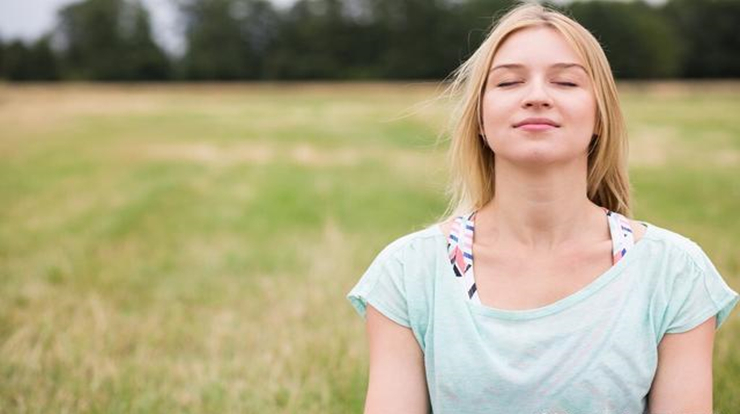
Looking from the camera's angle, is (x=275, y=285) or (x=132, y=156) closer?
(x=275, y=285)

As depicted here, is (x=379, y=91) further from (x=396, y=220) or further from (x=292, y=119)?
(x=396, y=220)

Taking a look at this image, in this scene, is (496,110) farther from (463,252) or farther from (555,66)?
(463,252)

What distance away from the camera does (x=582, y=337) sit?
7.32 ft

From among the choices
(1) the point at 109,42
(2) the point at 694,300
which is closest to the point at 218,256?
(2) the point at 694,300

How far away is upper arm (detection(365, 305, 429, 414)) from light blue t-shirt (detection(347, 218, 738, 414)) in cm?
11

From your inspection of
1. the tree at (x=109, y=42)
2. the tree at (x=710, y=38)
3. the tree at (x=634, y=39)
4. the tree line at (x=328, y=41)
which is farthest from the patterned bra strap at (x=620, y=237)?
the tree at (x=710, y=38)

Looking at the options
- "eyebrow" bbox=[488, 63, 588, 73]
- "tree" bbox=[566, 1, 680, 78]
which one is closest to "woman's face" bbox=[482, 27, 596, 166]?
"eyebrow" bbox=[488, 63, 588, 73]

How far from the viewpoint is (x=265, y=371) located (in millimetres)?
4422

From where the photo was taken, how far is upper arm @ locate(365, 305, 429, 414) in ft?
7.88

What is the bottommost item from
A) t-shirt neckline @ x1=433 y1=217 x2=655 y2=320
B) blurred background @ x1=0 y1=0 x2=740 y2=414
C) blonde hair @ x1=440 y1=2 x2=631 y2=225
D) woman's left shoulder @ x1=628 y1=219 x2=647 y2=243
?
blurred background @ x1=0 y1=0 x2=740 y2=414

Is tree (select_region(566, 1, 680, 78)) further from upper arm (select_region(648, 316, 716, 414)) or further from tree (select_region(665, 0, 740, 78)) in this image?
upper arm (select_region(648, 316, 716, 414))

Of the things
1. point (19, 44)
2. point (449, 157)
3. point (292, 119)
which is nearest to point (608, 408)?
point (449, 157)

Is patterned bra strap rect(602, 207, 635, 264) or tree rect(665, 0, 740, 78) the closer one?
patterned bra strap rect(602, 207, 635, 264)

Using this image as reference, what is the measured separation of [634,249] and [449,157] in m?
0.80
